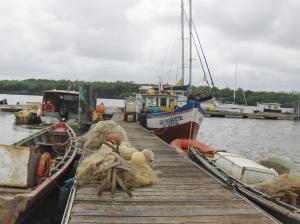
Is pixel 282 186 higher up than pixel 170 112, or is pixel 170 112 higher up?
pixel 170 112

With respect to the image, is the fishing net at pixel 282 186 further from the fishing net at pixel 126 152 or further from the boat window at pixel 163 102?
the boat window at pixel 163 102

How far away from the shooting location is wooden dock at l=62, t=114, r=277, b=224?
5.50 metres

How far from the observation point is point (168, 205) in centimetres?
612

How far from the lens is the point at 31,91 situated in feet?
378

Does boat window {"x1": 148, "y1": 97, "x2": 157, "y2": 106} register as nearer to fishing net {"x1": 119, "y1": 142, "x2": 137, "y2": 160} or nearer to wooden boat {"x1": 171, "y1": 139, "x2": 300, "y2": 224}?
wooden boat {"x1": 171, "y1": 139, "x2": 300, "y2": 224}

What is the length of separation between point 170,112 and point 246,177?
33.8ft

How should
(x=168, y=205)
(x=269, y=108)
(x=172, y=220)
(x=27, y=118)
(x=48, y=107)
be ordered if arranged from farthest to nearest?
(x=269, y=108) → (x=27, y=118) → (x=48, y=107) → (x=168, y=205) → (x=172, y=220)

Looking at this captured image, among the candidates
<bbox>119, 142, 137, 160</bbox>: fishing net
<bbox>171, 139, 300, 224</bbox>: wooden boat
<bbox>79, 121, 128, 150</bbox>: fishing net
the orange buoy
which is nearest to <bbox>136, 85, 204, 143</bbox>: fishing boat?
<bbox>171, 139, 300, 224</bbox>: wooden boat

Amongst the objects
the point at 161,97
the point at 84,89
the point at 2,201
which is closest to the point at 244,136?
the point at 161,97

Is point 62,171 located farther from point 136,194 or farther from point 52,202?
point 136,194

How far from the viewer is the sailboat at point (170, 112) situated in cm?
1923

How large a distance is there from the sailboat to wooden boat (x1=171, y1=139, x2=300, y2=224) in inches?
229

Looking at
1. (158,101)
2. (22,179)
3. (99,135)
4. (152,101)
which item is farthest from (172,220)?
(152,101)

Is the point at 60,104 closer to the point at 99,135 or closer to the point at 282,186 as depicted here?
the point at 99,135
